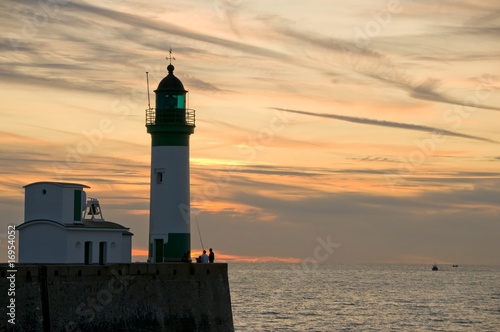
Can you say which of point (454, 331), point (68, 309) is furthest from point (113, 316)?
point (454, 331)

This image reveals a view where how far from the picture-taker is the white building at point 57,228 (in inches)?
1660

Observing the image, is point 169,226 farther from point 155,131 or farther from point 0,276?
point 0,276

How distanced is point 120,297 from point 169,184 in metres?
9.65

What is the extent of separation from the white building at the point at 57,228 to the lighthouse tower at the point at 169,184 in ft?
15.1

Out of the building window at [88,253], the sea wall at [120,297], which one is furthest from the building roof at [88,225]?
the sea wall at [120,297]

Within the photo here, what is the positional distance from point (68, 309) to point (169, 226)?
451 inches

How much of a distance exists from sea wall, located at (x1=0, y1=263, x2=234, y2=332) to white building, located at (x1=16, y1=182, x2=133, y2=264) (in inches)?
129

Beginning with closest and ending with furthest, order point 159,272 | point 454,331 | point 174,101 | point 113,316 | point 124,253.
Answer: point 113,316 < point 159,272 < point 124,253 < point 174,101 < point 454,331

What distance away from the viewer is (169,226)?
48031 millimetres

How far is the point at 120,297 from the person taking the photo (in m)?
39.9

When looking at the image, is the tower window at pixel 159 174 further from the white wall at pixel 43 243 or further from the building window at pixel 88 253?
the white wall at pixel 43 243

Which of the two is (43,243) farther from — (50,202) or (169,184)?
(169,184)

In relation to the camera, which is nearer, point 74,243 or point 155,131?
point 74,243

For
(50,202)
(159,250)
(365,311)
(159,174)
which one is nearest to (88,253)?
(50,202)
